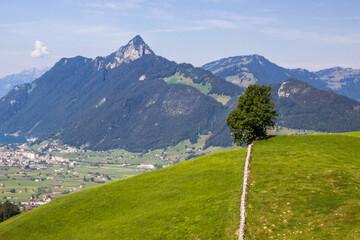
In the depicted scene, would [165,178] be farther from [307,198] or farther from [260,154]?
[307,198]

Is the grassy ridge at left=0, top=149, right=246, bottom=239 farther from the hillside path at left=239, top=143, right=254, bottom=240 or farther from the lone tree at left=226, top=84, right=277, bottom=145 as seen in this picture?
the lone tree at left=226, top=84, right=277, bottom=145

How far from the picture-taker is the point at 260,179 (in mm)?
50781

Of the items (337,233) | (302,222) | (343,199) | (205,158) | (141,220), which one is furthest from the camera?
(205,158)

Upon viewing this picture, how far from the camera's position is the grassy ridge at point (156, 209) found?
138 feet

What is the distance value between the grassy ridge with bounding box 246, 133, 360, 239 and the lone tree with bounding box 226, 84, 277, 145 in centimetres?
977

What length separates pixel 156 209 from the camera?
50.3m

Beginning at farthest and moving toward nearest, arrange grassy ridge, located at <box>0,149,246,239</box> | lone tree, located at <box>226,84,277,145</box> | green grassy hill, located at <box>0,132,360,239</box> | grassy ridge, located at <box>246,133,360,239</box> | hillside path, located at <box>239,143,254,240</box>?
lone tree, located at <box>226,84,277,145</box>, grassy ridge, located at <box>0,149,246,239</box>, green grassy hill, located at <box>0,132,360,239</box>, hillside path, located at <box>239,143,254,240</box>, grassy ridge, located at <box>246,133,360,239</box>

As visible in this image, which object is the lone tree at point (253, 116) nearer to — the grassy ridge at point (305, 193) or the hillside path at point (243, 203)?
the grassy ridge at point (305, 193)

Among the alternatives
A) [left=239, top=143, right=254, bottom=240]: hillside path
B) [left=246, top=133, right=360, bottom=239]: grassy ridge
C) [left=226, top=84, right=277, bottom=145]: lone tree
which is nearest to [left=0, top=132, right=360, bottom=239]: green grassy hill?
[left=246, top=133, right=360, bottom=239]: grassy ridge

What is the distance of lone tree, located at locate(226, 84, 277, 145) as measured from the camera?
7681 centimetres

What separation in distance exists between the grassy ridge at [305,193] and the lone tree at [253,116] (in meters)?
9.77

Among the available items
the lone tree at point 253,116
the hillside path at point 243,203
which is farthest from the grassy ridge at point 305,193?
the lone tree at point 253,116

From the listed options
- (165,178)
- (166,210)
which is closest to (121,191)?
(165,178)

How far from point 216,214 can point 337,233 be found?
1430 centimetres
